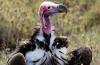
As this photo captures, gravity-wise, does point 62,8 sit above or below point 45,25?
above

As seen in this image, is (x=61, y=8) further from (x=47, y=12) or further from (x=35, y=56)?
(x=35, y=56)

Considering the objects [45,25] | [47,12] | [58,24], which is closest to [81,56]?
[45,25]

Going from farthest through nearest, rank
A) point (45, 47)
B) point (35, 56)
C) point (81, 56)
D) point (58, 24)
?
point (58, 24) < point (81, 56) < point (45, 47) < point (35, 56)

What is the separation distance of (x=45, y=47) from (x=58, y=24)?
478 centimetres

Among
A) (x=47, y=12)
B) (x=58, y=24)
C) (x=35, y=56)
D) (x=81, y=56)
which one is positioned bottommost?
(x=58, y=24)

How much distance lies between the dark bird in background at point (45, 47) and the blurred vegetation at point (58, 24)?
1813mm

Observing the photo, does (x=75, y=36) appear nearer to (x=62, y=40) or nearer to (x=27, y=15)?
(x=27, y=15)

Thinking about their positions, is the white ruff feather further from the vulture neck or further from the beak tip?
Result: the beak tip

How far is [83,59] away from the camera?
916 cm

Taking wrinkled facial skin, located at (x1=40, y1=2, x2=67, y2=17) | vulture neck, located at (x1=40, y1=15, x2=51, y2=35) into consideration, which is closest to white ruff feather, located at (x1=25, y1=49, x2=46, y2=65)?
vulture neck, located at (x1=40, y1=15, x2=51, y2=35)

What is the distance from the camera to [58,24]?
13742mm

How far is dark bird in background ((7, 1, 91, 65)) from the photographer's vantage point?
351 inches

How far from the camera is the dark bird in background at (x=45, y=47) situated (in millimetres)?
8906

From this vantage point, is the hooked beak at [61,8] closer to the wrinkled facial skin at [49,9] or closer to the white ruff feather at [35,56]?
the wrinkled facial skin at [49,9]
